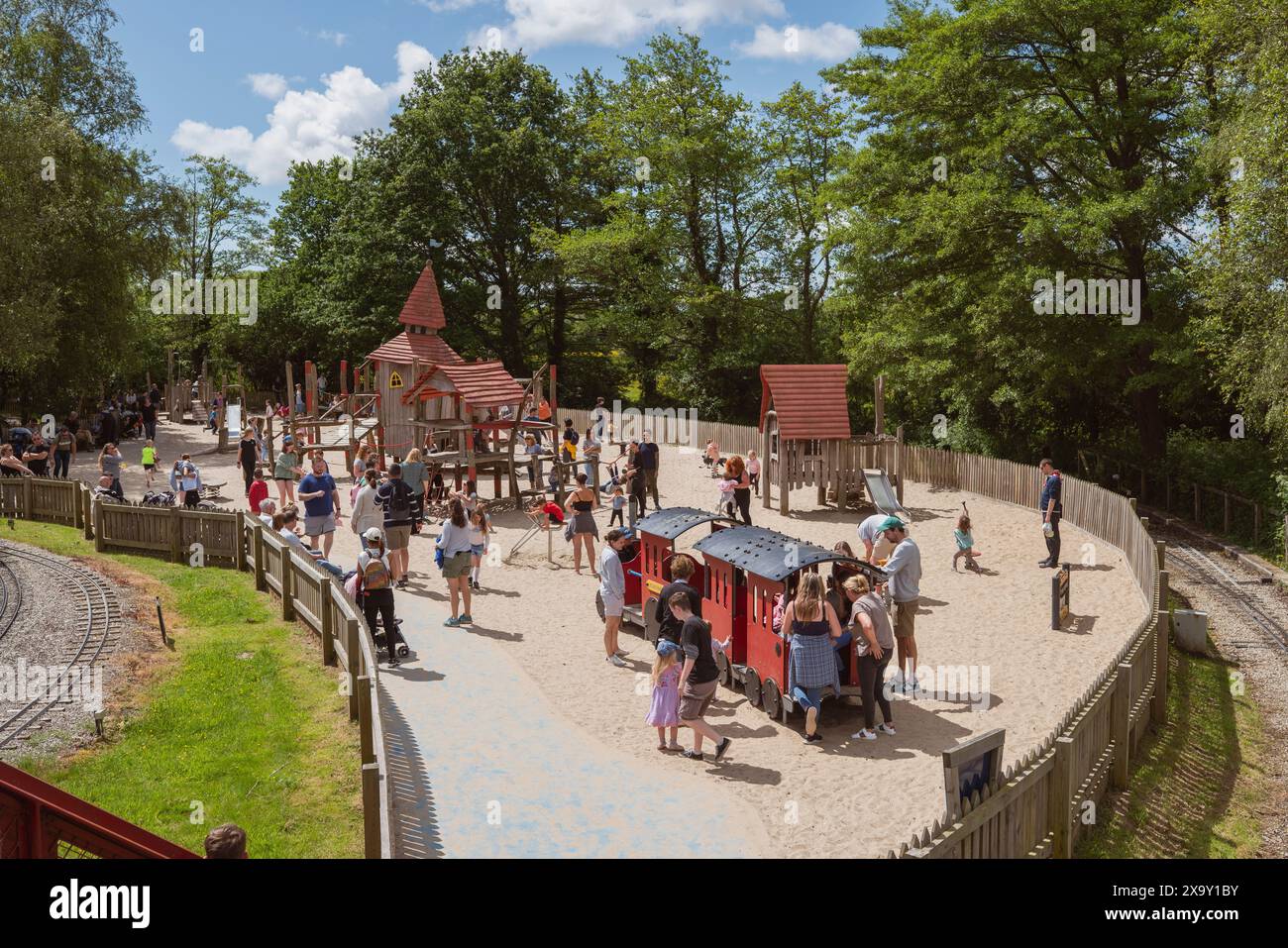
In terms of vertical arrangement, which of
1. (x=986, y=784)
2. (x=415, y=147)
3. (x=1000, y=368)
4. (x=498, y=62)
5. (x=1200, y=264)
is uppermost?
(x=498, y=62)

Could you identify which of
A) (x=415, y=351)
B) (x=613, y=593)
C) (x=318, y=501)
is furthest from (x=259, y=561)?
(x=415, y=351)

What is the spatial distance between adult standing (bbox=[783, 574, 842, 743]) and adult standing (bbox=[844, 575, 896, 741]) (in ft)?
1.02

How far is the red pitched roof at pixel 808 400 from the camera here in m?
26.4

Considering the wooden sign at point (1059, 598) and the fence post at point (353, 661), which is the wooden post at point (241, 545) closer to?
the fence post at point (353, 661)

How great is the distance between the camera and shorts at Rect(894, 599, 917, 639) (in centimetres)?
1310

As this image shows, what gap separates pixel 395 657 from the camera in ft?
43.3

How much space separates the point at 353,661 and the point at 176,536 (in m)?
9.26

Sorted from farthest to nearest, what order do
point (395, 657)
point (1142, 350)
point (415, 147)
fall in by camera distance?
point (415, 147), point (1142, 350), point (395, 657)

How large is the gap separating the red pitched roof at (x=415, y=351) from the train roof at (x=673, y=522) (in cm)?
1874

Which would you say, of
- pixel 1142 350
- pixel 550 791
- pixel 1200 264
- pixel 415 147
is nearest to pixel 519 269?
pixel 415 147

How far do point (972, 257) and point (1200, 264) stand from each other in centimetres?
785

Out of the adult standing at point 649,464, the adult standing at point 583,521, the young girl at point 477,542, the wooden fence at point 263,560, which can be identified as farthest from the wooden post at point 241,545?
the adult standing at point 649,464
